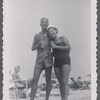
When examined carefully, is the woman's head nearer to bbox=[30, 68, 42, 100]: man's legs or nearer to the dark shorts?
the dark shorts

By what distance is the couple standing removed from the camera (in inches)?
123

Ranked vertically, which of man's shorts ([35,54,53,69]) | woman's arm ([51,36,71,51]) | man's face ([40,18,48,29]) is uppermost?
man's face ([40,18,48,29])

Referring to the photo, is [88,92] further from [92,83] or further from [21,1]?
[21,1]

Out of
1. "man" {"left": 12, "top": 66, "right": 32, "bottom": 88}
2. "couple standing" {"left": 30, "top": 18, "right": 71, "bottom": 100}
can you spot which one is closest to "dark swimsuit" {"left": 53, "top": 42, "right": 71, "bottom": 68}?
"couple standing" {"left": 30, "top": 18, "right": 71, "bottom": 100}

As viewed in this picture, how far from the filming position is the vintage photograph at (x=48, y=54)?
313cm

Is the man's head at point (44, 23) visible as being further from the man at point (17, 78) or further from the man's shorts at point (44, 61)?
the man at point (17, 78)

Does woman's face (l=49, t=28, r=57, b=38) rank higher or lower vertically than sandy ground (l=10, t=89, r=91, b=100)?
higher

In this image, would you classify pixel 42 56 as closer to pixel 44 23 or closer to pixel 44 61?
pixel 44 61

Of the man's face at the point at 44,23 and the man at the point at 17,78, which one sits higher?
the man's face at the point at 44,23

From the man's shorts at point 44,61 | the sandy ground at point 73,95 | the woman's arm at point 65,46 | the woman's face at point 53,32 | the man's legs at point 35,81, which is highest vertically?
the woman's face at point 53,32

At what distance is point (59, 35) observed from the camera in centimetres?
313

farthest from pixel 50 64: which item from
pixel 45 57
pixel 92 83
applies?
pixel 92 83

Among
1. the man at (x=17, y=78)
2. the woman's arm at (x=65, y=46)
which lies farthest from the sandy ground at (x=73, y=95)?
the woman's arm at (x=65, y=46)

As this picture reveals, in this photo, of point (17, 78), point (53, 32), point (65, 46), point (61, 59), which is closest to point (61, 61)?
point (61, 59)
